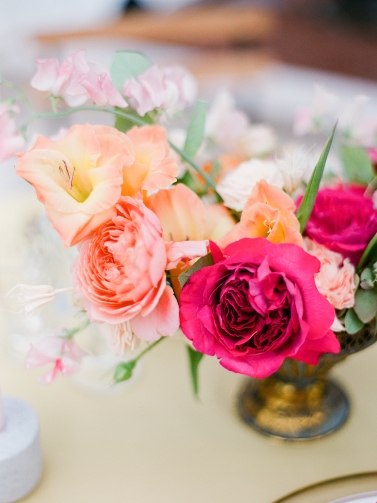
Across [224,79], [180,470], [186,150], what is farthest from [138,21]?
[180,470]

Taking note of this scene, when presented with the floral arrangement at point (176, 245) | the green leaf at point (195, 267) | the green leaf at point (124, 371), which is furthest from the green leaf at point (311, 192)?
the green leaf at point (124, 371)

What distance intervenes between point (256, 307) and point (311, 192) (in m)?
0.14

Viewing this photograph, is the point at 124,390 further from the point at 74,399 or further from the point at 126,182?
the point at 126,182

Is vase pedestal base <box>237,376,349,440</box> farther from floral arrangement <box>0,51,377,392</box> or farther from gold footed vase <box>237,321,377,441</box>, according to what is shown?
floral arrangement <box>0,51,377,392</box>

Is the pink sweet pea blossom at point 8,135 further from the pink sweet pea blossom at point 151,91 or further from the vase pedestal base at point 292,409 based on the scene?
the vase pedestal base at point 292,409

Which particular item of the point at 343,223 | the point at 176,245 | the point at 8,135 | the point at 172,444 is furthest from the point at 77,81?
the point at 172,444

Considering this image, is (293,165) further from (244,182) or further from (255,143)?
(255,143)

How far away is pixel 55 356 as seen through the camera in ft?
1.72

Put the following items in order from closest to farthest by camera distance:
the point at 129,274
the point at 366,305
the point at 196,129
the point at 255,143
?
the point at 129,274 → the point at 366,305 → the point at 196,129 → the point at 255,143

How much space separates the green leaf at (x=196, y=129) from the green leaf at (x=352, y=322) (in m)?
0.25

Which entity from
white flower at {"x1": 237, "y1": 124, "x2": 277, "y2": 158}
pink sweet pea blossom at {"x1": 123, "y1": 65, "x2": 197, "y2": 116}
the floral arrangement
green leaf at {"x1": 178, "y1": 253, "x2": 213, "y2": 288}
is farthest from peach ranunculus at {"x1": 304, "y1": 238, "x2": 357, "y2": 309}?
white flower at {"x1": 237, "y1": 124, "x2": 277, "y2": 158}

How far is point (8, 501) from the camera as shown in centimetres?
54

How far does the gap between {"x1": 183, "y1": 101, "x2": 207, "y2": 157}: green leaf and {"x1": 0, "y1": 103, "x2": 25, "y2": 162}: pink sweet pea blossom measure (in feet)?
0.67

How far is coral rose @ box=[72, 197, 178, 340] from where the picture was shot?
41cm
